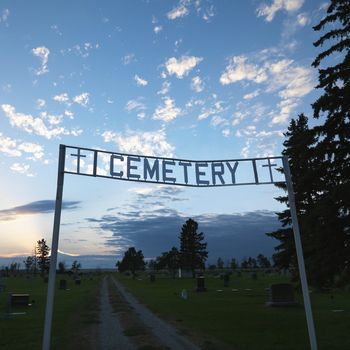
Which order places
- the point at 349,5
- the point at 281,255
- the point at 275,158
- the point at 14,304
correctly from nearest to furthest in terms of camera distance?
1. the point at 275,158
2. the point at 349,5
3. the point at 14,304
4. the point at 281,255

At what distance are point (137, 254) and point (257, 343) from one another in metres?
123

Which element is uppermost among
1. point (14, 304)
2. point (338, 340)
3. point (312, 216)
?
point (312, 216)

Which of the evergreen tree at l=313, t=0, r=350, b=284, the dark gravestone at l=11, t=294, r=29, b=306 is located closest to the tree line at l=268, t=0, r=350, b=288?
A: the evergreen tree at l=313, t=0, r=350, b=284

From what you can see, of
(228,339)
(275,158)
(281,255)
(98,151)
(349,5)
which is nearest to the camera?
(98,151)

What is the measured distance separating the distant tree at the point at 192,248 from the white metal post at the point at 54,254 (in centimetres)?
7950

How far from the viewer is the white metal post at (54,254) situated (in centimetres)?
874

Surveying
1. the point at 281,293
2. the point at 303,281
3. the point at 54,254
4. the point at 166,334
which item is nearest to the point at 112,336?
the point at 166,334

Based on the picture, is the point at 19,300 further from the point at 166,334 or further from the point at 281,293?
the point at 281,293

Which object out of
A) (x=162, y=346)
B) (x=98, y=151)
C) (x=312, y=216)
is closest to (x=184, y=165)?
(x=98, y=151)

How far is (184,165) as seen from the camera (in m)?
10.7

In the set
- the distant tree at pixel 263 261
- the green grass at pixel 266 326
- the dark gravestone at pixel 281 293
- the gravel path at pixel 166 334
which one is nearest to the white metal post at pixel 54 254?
the gravel path at pixel 166 334

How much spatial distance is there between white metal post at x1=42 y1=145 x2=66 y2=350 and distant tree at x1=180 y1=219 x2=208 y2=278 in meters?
79.5

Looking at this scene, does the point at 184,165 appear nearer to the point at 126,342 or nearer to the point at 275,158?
the point at 275,158

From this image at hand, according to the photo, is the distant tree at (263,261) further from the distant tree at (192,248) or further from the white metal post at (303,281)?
the white metal post at (303,281)
